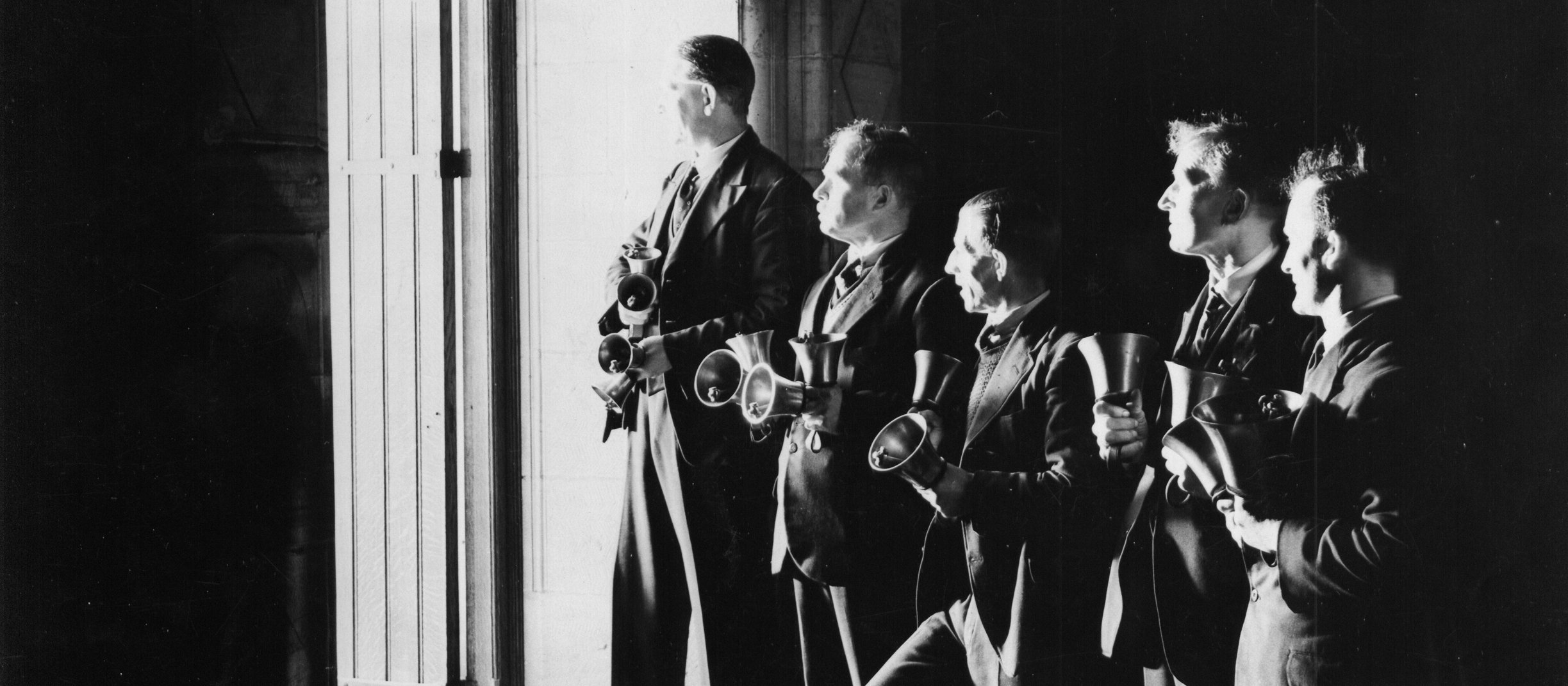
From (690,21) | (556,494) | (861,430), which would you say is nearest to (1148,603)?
(861,430)

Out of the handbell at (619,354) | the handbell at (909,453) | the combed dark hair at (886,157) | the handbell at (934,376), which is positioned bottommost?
the handbell at (909,453)

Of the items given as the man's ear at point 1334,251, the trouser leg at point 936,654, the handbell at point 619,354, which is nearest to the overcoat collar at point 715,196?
the handbell at point 619,354

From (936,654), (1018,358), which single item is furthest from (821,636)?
(1018,358)

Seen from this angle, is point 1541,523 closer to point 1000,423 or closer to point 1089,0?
point 1000,423

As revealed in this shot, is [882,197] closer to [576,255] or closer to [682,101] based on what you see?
[682,101]

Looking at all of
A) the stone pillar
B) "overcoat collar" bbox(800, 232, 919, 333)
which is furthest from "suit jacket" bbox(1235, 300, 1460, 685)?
the stone pillar

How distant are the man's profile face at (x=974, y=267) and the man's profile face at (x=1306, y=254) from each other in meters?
0.62

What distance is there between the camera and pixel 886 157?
9.07ft

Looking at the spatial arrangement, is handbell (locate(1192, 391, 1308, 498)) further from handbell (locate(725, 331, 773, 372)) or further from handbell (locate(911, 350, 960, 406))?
handbell (locate(725, 331, 773, 372))

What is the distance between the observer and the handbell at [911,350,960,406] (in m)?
2.73

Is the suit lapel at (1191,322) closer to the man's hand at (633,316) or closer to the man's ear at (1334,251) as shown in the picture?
the man's ear at (1334,251)

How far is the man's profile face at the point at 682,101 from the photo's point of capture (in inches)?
116

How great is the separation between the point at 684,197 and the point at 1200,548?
4.86 feet

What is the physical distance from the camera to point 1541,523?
252 centimetres
